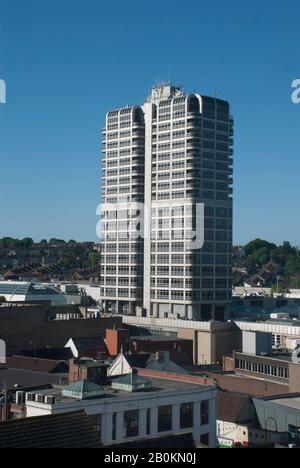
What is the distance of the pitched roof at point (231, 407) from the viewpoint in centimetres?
3697

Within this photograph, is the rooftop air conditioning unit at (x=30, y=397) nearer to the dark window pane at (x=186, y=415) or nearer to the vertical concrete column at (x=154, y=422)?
the vertical concrete column at (x=154, y=422)

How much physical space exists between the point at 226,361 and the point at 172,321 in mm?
18736

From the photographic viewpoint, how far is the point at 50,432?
62.3ft

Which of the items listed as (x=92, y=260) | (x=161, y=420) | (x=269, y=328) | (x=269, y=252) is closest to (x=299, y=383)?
(x=161, y=420)

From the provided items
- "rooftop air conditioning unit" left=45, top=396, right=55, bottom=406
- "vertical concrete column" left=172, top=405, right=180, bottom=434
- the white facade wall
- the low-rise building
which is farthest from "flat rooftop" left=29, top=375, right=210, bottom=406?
"vertical concrete column" left=172, top=405, right=180, bottom=434

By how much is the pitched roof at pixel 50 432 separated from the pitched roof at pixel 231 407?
59.3ft

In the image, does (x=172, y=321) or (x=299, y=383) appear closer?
(x=299, y=383)

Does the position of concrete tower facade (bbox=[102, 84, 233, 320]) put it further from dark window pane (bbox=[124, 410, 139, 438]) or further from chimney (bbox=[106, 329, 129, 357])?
dark window pane (bbox=[124, 410, 139, 438])

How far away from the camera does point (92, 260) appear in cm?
17338

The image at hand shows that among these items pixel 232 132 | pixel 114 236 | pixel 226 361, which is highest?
pixel 232 132

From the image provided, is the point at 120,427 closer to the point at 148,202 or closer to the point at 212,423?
the point at 212,423

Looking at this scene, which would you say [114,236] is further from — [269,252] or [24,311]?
[269,252]

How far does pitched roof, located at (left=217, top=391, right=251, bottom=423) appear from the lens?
3697 cm

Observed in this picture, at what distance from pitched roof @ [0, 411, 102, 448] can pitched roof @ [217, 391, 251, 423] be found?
18.1 m
